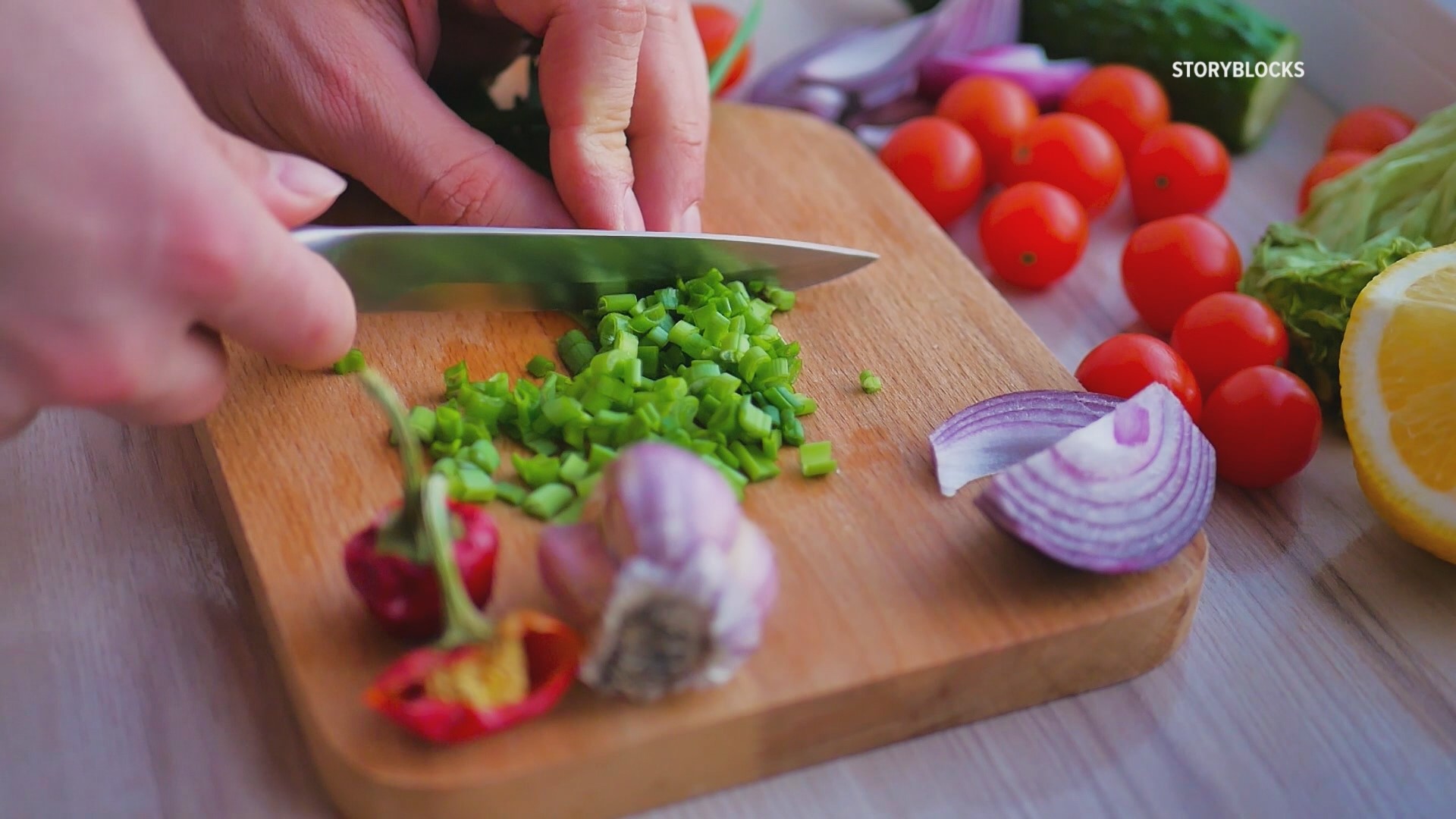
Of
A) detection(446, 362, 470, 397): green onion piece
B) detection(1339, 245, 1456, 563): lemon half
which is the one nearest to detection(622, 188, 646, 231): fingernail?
detection(446, 362, 470, 397): green onion piece

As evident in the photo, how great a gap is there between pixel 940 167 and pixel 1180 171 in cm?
37

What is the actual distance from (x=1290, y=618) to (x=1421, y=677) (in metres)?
0.13

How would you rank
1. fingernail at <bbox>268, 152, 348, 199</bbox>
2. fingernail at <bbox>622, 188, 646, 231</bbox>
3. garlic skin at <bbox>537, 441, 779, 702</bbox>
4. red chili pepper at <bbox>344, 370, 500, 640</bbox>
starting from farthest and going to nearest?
fingernail at <bbox>622, 188, 646, 231</bbox>, fingernail at <bbox>268, 152, 348, 199</bbox>, red chili pepper at <bbox>344, 370, 500, 640</bbox>, garlic skin at <bbox>537, 441, 779, 702</bbox>

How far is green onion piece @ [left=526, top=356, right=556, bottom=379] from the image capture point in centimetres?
146

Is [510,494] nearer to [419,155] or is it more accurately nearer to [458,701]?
[458,701]

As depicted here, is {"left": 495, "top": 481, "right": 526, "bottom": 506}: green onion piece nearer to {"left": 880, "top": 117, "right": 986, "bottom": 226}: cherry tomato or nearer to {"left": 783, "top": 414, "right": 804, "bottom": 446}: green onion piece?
{"left": 783, "top": 414, "right": 804, "bottom": 446}: green onion piece

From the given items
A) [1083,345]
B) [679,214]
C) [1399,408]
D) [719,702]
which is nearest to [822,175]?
[679,214]

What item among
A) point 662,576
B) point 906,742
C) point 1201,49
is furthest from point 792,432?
point 1201,49

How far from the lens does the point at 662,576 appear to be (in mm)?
942

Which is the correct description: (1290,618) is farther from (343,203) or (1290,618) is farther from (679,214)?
(343,203)

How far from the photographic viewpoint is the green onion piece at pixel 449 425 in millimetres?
1313

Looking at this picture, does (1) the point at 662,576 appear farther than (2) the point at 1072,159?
No

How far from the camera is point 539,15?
1.53 m

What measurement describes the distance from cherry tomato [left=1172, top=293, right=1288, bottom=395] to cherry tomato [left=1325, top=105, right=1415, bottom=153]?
62 centimetres
